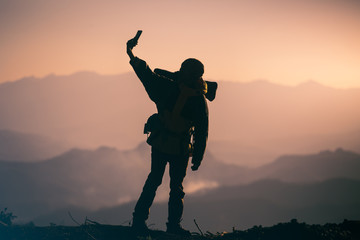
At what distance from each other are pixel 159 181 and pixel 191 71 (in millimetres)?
2173

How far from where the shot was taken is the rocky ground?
22.9ft

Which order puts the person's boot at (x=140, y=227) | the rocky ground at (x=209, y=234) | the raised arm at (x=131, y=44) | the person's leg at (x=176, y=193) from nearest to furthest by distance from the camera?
the raised arm at (x=131, y=44) → the rocky ground at (x=209, y=234) → the person's boot at (x=140, y=227) → the person's leg at (x=176, y=193)

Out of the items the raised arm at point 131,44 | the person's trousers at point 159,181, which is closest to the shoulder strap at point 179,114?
the person's trousers at point 159,181

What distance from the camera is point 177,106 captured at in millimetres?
6863

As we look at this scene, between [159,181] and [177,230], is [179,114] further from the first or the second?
[177,230]

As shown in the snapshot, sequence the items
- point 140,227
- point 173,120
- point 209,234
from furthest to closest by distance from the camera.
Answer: point 209,234
point 140,227
point 173,120

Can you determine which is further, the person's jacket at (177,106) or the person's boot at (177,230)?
the person's boot at (177,230)

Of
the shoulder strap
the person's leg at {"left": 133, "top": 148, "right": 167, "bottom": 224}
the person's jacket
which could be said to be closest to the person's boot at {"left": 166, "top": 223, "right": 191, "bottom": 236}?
the person's leg at {"left": 133, "top": 148, "right": 167, "bottom": 224}

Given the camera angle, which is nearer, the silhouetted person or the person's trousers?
the silhouetted person

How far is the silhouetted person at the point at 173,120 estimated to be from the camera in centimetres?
687

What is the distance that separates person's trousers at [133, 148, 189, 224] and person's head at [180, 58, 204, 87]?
4.67ft

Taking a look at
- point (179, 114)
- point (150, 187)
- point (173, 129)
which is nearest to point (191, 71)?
point (179, 114)

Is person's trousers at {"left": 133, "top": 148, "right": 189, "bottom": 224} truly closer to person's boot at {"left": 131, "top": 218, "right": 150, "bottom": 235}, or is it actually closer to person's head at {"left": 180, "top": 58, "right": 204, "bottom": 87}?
person's boot at {"left": 131, "top": 218, "right": 150, "bottom": 235}

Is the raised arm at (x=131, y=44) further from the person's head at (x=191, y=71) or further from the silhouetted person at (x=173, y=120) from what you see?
the person's head at (x=191, y=71)
